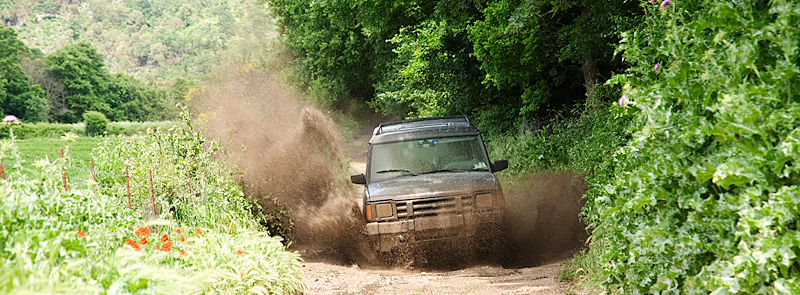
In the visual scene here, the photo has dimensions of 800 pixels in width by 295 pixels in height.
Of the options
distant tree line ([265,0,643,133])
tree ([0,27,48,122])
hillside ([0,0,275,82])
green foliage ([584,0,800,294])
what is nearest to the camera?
green foliage ([584,0,800,294])

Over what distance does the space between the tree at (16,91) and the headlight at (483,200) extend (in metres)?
80.1

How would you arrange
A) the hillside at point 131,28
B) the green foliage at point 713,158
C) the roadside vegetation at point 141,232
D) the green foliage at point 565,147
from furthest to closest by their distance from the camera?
1. the hillside at point 131,28
2. the green foliage at point 565,147
3. the roadside vegetation at point 141,232
4. the green foliage at point 713,158

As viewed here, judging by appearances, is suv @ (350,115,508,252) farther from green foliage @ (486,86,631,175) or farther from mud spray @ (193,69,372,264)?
green foliage @ (486,86,631,175)

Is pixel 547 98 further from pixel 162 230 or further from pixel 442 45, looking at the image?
pixel 162 230

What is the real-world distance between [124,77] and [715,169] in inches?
4329

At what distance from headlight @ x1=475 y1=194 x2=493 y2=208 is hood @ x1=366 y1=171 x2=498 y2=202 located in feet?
0.30

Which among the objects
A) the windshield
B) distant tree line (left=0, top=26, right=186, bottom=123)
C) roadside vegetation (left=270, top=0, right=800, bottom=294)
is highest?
distant tree line (left=0, top=26, right=186, bottom=123)

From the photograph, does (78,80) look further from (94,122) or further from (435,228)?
(435,228)

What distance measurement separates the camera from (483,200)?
24.2 feet

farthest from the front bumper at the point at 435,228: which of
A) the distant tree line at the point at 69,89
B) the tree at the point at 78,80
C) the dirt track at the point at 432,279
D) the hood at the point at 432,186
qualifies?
the tree at the point at 78,80

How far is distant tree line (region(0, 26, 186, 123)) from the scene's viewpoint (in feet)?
242

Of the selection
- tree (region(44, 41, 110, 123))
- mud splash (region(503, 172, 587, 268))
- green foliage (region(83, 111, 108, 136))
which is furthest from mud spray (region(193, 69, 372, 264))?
tree (region(44, 41, 110, 123))

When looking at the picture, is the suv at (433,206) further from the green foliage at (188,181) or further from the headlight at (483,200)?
the green foliage at (188,181)

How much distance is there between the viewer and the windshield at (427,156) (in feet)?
27.5
